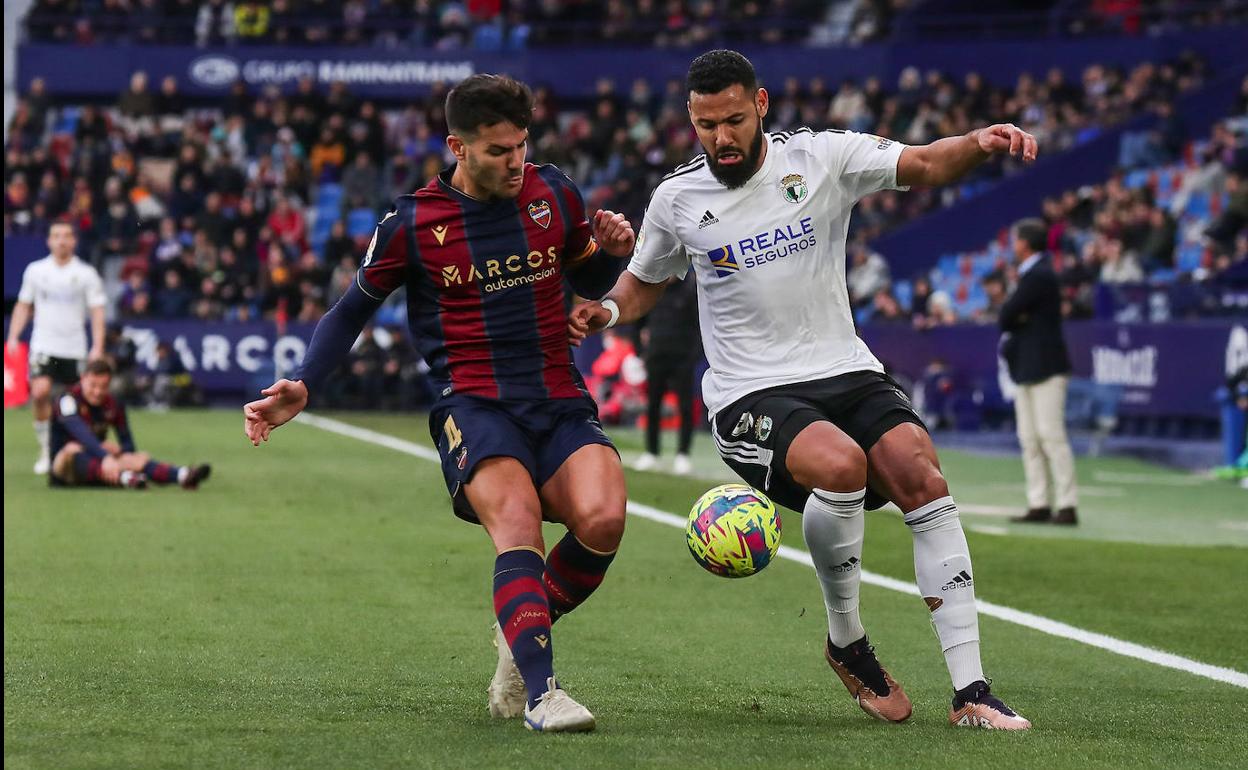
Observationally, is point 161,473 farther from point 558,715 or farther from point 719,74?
point 558,715

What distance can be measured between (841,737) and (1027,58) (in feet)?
106

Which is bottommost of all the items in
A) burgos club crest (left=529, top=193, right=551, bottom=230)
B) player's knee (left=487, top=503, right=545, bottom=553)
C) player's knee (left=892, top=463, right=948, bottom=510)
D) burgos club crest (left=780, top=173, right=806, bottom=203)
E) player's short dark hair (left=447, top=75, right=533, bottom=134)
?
player's knee (left=487, top=503, right=545, bottom=553)

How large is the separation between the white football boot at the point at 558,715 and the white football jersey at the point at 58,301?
12506 millimetres

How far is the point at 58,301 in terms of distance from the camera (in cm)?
1745

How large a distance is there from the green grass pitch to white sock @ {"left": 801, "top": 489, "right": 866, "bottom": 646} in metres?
0.31

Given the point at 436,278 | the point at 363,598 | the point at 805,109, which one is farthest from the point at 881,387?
the point at 805,109

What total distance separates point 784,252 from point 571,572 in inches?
53.9

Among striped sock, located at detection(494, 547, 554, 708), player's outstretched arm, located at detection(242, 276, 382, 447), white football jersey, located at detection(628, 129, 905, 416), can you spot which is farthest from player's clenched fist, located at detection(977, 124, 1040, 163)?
player's outstretched arm, located at detection(242, 276, 382, 447)

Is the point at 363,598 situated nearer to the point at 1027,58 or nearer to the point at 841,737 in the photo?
the point at 841,737

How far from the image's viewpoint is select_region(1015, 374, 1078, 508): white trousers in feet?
47.1

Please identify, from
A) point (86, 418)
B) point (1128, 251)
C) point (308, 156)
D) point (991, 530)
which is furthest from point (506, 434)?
point (308, 156)

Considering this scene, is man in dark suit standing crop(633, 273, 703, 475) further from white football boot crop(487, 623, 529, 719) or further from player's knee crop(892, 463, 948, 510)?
white football boot crop(487, 623, 529, 719)

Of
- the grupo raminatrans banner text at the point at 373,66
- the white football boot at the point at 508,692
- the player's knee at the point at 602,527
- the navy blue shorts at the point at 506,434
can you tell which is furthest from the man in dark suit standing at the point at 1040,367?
the grupo raminatrans banner text at the point at 373,66

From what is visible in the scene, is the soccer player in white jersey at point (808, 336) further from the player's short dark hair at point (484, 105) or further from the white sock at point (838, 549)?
the player's short dark hair at point (484, 105)
